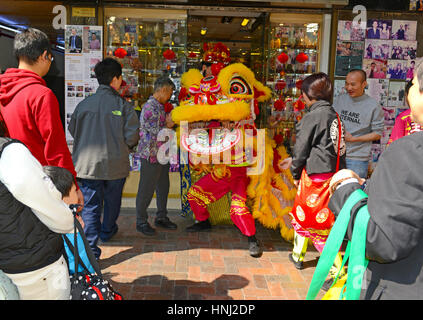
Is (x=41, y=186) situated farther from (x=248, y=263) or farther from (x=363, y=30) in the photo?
(x=363, y=30)

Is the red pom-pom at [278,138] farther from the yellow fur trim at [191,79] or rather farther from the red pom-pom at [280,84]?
the yellow fur trim at [191,79]

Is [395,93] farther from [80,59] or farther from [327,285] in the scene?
[80,59]

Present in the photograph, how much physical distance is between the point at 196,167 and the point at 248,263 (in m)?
1.31

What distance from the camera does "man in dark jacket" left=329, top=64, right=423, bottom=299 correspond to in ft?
4.40

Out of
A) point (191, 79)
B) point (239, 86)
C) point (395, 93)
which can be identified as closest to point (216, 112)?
point (239, 86)

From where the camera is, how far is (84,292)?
2092 mm

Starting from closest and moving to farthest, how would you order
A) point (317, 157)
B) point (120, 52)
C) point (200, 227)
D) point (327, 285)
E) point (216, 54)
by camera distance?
point (317, 157)
point (327, 285)
point (216, 54)
point (200, 227)
point (120, 52)

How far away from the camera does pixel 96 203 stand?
4082 mm

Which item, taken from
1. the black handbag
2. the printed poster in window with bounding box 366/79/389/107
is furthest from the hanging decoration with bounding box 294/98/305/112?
the black handbag

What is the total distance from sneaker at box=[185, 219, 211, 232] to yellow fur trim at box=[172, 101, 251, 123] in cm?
152

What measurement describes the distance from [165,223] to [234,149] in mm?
1531

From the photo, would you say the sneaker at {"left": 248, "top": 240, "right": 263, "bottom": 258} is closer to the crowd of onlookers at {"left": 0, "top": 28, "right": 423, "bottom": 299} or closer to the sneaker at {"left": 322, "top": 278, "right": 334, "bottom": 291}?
the crowd of onlookers at {"left": 0, "top": 28, "right": 423, "bottom": 299}

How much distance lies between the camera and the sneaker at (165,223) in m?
5.19

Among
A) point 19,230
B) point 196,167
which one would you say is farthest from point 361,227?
point 196,167
